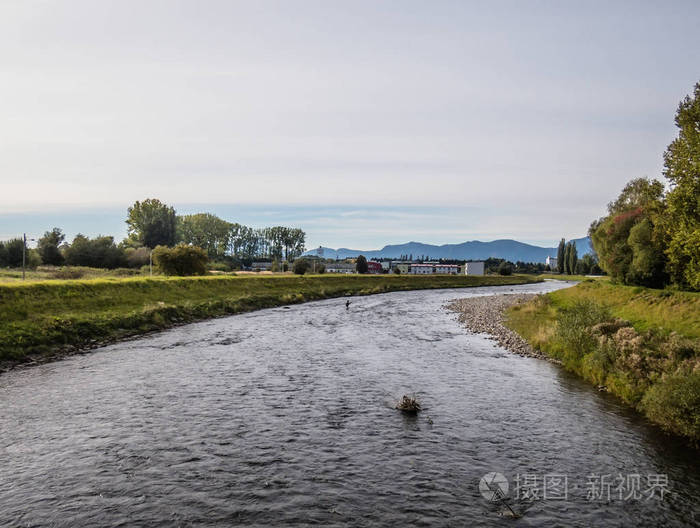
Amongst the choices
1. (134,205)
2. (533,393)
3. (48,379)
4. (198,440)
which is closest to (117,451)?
(198,440)

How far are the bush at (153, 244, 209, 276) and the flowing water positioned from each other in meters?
60.8

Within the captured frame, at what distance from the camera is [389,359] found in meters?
29.7

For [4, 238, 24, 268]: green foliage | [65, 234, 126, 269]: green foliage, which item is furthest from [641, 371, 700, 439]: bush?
[65, 234, 126, 269]: green foliage

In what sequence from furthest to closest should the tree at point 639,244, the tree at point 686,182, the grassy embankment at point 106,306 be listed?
the tree at point 639,244 → the grassy embankment at point 106,306 → the tree at point 686,182

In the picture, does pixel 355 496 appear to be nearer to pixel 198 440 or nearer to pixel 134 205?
pixel 198 440

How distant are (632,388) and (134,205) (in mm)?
163716

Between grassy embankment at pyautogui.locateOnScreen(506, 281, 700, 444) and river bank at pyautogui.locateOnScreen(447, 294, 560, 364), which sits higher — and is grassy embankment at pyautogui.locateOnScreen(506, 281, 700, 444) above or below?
above

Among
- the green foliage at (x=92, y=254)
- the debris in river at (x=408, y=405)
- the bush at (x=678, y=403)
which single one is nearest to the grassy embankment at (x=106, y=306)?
the debris in river at (x=408, y=405)

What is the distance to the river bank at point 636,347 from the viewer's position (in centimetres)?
1627

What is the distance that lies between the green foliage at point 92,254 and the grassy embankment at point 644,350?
99.0 metres

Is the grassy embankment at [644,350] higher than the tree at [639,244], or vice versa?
the tree at [639,244]

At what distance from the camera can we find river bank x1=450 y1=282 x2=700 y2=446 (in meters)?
16.3

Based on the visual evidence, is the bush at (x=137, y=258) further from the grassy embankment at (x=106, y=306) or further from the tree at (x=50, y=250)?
the grassy embankment at (x=106, y=306)

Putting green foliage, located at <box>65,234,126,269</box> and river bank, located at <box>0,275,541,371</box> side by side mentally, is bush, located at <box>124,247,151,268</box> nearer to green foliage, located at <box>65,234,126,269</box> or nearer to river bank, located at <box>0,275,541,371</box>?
green foliage, located at <box>65,234,126,269</box>
